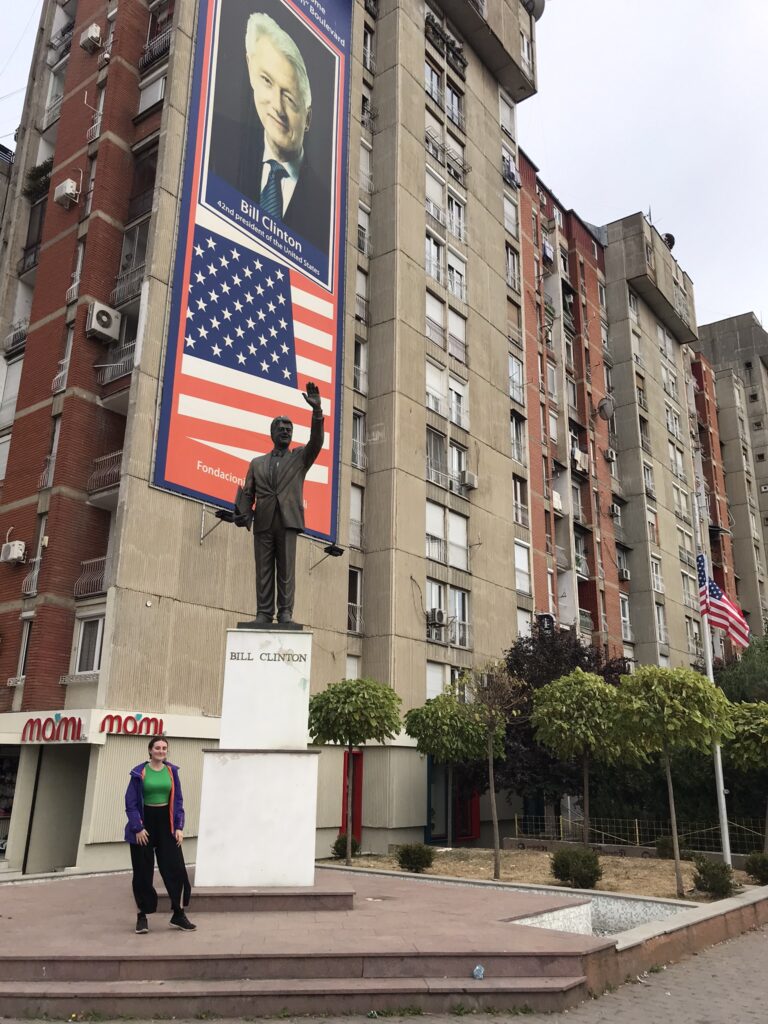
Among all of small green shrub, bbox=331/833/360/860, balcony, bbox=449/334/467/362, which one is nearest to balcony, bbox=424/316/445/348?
balcony, bbox=449/334/467/362

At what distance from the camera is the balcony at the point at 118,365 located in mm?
23984

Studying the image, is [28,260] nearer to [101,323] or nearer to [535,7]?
[101,323]

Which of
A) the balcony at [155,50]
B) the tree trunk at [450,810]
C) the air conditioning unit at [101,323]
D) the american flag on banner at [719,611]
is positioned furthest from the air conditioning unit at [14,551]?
the american flag on banner at [719,611]

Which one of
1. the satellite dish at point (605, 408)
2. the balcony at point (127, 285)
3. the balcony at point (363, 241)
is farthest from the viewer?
the satellite dish at point (605, 408)

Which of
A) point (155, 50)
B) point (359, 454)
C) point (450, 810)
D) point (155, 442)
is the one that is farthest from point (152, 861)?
point (155, 50)

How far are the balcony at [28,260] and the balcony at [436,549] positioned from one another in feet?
54.0

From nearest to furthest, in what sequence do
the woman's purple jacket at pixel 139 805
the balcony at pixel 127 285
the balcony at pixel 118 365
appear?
1. the woman's purple jacket at pixel 139 805
2. the balcony at pixel 118 365
3. the balcony at pixel 127 285

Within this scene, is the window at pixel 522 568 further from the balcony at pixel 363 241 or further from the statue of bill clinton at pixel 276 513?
the statue of bill clinton at pixel 276 513

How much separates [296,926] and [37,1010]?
2959 millimetres

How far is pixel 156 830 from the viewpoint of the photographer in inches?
355

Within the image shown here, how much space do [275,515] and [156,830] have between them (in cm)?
509

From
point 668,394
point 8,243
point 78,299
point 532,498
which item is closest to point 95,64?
point 8,243

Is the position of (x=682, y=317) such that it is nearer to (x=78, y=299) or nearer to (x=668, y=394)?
(x=668, y=394)

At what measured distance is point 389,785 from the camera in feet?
86.2
